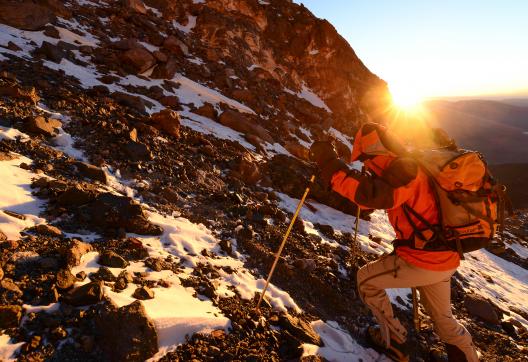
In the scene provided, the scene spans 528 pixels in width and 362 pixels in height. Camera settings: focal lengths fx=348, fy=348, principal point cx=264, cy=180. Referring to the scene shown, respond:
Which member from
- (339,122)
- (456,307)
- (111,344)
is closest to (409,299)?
(456,307)

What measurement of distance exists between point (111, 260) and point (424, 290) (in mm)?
3658

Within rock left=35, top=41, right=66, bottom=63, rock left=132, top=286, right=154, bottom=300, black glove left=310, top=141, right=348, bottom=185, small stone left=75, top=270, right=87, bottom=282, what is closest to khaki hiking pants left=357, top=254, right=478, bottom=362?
black glove left=310, top=141, right=348, bottom=185

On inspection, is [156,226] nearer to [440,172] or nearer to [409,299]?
[440,172]

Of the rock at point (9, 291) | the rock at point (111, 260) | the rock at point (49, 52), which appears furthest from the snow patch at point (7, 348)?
the rock at point (49, 52)

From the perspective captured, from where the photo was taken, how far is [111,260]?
13.0 feet

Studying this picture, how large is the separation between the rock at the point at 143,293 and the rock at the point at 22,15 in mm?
12369

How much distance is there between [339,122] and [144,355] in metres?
24.2

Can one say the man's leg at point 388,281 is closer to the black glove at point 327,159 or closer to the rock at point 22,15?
the black glove at point 327,159

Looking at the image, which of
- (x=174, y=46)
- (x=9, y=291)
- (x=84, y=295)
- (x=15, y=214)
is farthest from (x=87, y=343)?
(x=174, y=46)

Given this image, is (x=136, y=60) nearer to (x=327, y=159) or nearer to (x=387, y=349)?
(x=327, y=159)

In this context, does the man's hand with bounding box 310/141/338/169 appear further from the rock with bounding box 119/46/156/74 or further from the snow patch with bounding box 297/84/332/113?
the snow patch with bounding box 297/84/332/113

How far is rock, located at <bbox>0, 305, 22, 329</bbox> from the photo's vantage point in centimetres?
271

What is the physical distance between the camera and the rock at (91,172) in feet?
19.1

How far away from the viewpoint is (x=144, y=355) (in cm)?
292
